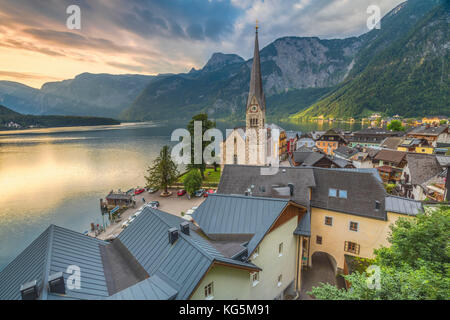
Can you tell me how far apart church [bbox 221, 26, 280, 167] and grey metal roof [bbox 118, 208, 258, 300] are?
32.7 m

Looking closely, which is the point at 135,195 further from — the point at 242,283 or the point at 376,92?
the point at 376,92

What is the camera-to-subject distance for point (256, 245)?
1204 cm

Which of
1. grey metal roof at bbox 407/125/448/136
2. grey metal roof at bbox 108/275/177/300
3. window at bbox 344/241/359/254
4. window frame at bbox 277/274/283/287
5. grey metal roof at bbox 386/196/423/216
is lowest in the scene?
window frame at bbox 277/274/283/287

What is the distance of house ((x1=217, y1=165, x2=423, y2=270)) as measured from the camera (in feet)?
56.1

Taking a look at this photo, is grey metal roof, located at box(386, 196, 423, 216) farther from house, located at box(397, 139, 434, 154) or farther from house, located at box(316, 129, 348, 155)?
house, located at box(316, 129, 348, 155)

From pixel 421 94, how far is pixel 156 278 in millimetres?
222062

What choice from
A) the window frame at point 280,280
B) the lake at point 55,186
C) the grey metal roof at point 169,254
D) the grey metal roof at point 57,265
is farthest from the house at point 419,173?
the lake at point 55,186

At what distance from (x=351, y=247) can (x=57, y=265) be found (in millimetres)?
20417

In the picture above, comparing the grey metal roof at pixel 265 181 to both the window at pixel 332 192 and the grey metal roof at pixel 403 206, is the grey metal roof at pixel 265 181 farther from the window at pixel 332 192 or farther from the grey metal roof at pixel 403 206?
the grey metal roof at pixel 403 206

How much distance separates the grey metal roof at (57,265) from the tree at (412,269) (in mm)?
8037

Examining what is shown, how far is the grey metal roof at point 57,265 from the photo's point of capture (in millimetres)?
7465

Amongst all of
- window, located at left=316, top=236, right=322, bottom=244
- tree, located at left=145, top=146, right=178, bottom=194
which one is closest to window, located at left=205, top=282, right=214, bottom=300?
window, located at left=316, top=236, right=322, bottom=244
